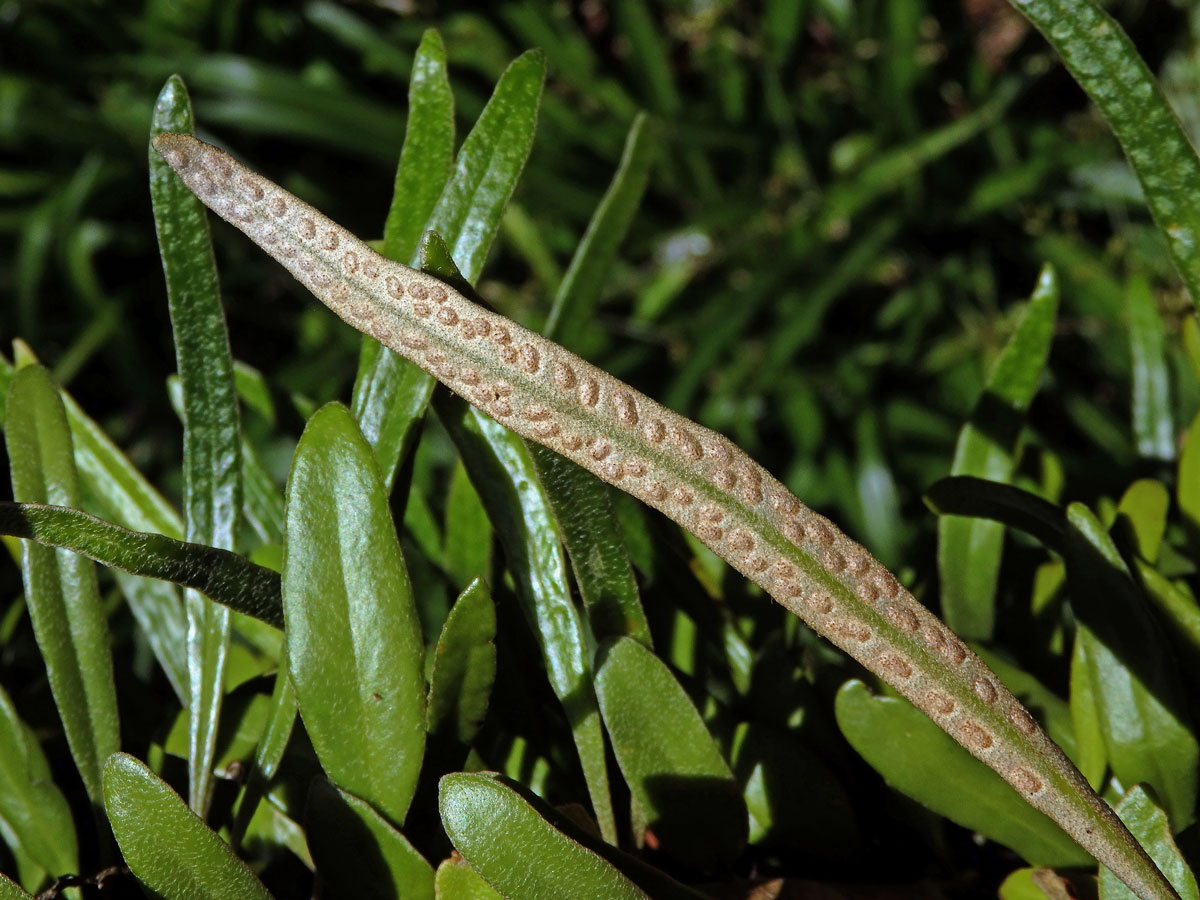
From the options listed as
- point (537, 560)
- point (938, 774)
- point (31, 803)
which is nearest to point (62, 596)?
point (31, 803)

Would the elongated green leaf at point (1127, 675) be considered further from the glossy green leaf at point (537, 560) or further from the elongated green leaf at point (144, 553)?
the elongated green leaf at point (144, 553)

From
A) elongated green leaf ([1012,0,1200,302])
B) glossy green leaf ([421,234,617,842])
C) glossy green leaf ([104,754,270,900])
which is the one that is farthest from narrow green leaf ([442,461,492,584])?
elongated green leaf ([1012,0,1200,302])

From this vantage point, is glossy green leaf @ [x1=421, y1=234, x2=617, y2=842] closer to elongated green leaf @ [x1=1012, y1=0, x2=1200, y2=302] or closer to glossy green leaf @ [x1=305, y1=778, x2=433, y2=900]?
glossy green leaf @ [x1=305, y1=778, x2=433, y2=900]

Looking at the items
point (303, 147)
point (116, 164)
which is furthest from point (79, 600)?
point (303, 147)

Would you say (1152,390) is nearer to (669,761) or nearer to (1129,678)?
(1129,678)

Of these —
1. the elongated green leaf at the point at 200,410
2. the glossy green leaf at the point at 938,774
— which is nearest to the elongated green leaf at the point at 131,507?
the elongated green leaf at the point at 200,410
